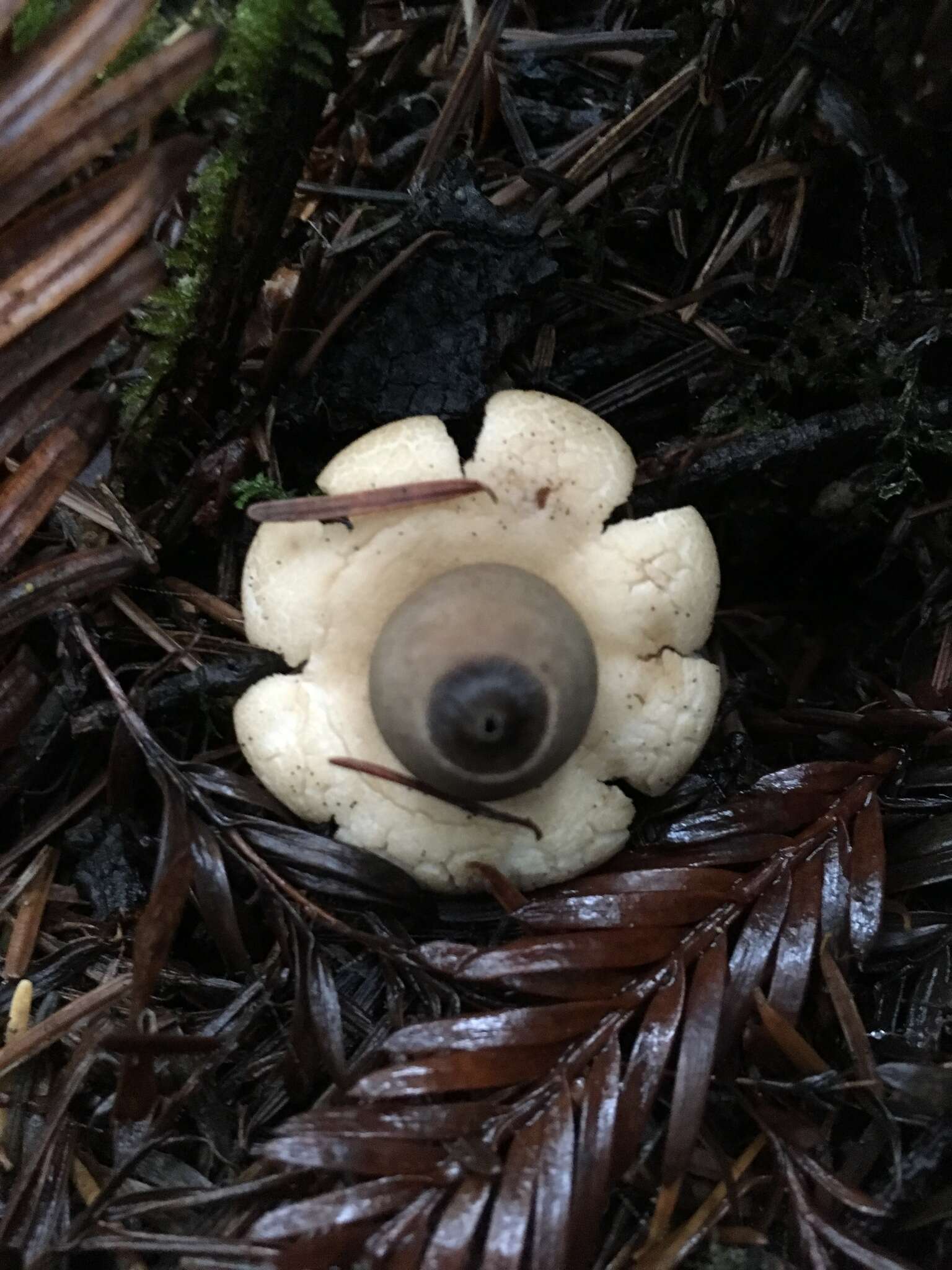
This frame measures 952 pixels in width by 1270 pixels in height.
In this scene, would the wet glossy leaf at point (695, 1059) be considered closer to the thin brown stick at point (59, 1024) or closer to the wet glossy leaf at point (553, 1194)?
the wet glossy leaf at point (553, 1194)

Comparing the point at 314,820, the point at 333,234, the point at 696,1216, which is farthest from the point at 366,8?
the point at 696,1216

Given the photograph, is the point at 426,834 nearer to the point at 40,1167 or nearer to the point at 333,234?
the point at 40,1167

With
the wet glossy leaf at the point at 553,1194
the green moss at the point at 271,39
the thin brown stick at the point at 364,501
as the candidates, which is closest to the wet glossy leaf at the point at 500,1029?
the wet glossy leaf at the point at 553,1194

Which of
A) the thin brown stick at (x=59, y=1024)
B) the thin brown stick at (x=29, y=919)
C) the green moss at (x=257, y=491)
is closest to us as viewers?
the thin brown stick at (x=59, y=1024)

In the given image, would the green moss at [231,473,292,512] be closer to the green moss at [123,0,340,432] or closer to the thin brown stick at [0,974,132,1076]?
the green moss at [123,0,340,432]

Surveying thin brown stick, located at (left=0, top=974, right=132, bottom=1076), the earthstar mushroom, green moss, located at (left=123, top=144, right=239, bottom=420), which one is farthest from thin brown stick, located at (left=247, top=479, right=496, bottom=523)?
thin brown stick, located at (left=0, top=974, right=132, bottom=1076)

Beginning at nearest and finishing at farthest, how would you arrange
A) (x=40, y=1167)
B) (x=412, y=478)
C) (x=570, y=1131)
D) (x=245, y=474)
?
(x=570, y=1131) → (x=40, y=1167) → (x=412, y=478) → (x=245, y=474)

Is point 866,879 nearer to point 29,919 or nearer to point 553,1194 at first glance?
point 553,1194
